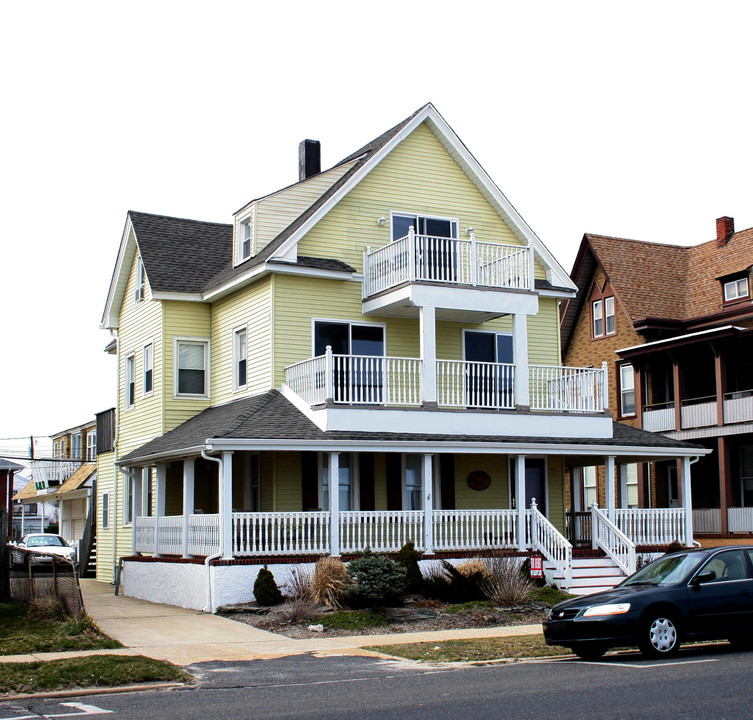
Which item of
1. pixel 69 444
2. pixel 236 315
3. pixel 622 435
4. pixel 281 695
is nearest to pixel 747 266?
pixel 622 435

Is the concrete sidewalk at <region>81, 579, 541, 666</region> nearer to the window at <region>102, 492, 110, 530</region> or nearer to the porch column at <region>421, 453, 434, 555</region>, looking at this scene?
the porch column at <region>421, 453, 434, 555</region>

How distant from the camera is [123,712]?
10.6 m

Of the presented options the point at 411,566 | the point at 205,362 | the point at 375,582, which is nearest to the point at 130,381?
the point at 205,362

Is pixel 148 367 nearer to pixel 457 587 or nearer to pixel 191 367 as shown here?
pixel 191 367

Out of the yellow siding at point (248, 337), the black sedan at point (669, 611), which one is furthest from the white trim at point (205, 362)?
the black sedan at point (669, 611)

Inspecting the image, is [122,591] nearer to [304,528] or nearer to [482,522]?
[304,528]

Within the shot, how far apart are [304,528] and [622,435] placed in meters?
8.97

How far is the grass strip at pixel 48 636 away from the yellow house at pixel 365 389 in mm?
3725

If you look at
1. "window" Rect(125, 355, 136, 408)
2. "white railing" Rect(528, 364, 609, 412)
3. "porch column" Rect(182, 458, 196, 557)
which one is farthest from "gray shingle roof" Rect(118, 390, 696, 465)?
"window" Rect(125, 355, 136, 408)

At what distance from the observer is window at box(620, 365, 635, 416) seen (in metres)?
36.8

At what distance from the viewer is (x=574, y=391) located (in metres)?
25.4

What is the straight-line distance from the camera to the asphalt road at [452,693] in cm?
998

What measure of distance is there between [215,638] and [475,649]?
461 cm

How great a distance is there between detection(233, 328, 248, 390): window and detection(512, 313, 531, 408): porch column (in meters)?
6.73
